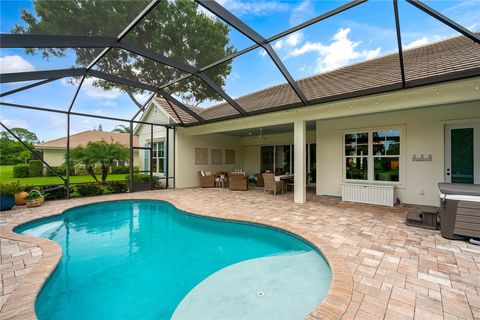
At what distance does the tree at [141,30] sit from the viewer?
4.07 meters

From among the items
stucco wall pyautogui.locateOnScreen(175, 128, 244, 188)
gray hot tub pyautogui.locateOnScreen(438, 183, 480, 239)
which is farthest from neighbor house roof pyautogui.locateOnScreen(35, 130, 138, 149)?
gray hot tub pyautogui.locateOnScreen(438, 183, 480, 239)

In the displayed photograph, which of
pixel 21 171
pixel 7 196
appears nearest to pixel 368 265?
pixel 7 196

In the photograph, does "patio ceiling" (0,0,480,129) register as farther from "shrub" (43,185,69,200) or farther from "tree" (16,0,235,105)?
"shrub" (43,185,69,200)

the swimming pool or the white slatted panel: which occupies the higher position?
the white slatted panel

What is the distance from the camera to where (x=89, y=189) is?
32.2 feet

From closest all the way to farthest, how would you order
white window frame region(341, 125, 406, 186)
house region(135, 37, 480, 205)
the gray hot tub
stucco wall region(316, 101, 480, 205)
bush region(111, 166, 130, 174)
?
the gray hot tub < house region(135, 37, 480, 205) < stucco wall region(316, 101, 480, 205) < white window frame region(341, 125, 406, 186) < bush region(111, 166, 130, 174)

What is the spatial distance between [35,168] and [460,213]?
2543 centimetres

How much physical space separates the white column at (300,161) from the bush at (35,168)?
21453 mm

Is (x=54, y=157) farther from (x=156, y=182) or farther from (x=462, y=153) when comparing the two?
(x=462, y=153)

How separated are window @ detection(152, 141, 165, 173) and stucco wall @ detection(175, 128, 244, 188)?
1226mm

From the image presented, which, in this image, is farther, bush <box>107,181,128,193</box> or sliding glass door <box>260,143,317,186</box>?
sliding glass door <box>260,143,317,186</box>

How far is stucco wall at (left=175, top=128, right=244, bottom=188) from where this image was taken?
1222 cm

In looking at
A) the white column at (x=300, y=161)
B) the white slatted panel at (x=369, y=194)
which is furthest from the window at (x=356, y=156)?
the white column at (x=300, y=161)

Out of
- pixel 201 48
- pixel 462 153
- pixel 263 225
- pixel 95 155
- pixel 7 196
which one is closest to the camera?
pixel 263 225
